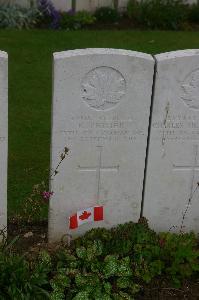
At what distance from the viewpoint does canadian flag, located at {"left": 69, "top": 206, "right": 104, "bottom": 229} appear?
5.07m

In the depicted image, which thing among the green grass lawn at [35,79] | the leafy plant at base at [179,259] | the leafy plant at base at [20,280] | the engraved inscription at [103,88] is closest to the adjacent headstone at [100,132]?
the engraved inscription at [103,88]

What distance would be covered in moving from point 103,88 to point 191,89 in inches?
26.4

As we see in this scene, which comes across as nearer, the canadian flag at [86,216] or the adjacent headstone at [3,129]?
the adjacent headstone at [3,129]

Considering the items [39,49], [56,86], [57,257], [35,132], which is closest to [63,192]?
[57,257]

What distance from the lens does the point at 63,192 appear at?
508 centimetres

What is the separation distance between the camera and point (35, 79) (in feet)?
28.0

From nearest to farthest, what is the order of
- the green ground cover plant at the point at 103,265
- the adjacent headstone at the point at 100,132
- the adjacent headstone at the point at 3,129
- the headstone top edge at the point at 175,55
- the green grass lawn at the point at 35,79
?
the green ground cover plant at the point at 103,265 → the adjacent headstone at the point at 3,129 → the adjacent headstone at the point at 100,132 → the headstone top edge at the point at 175,55 → the green grass lawn at the point at 35,79

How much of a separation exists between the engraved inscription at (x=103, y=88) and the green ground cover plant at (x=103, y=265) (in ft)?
3.20

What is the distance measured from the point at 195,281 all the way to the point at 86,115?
4.85 ft

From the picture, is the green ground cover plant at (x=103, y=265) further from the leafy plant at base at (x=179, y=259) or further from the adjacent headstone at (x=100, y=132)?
the adjacent headstone at (x=100, y=132)

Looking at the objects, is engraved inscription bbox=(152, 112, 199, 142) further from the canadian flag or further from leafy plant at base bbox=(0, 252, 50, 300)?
leafy plant at base bbox=(0, 252, 50, 300)

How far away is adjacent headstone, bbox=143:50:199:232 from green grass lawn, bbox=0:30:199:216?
4.39ft

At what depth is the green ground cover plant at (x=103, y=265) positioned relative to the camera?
447 cm

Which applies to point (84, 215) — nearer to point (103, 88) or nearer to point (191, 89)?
point (103, 88)
